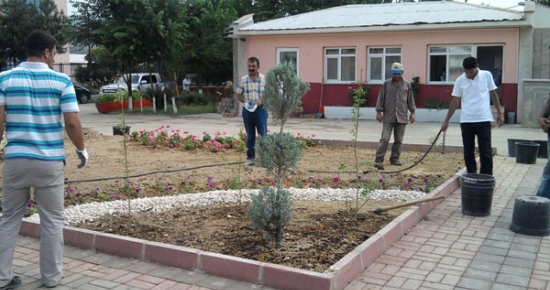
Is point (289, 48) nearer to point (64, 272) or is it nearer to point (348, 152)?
point (348, 152)

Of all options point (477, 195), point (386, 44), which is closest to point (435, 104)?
point (386, 44)

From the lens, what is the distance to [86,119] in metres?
23.3

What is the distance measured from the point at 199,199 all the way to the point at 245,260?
2.55 m

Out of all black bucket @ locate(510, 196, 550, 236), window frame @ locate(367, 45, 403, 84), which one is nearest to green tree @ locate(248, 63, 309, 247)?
black bucket @ locate(510, 196, 550, 236)

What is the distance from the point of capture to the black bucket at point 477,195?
654 centimetres

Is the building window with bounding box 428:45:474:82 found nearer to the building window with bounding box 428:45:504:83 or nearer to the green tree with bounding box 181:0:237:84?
the building window with bounding box 428:45:504:83

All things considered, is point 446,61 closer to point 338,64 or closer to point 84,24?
point 338,64

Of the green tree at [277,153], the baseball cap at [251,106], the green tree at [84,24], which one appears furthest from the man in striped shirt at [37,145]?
the green tree at [84,24]

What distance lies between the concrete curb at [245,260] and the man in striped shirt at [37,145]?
805 mm

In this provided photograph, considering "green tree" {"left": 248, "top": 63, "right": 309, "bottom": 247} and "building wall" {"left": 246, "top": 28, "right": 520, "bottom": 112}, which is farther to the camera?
"building wall" {"left": 246, "top": 28, "right": 520, "bottom": 112}

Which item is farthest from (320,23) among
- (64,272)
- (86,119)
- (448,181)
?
(64,272)

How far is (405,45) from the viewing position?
21.3 metres

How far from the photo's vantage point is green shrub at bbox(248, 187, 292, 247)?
5011mm

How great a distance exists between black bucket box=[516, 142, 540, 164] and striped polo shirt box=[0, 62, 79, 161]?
8.39 m
